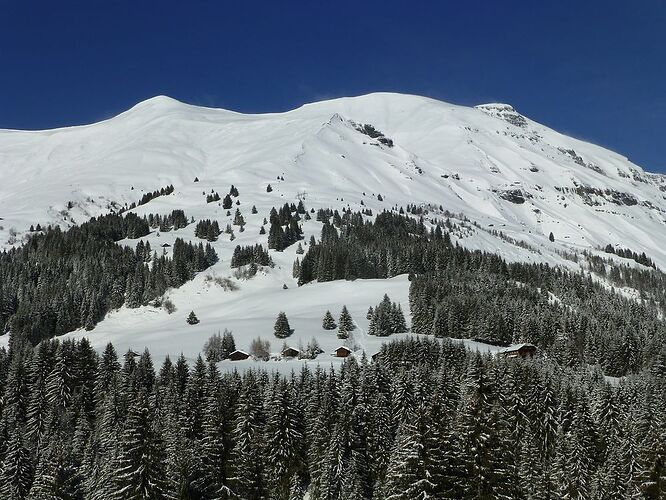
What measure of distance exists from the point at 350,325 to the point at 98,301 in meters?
78.1

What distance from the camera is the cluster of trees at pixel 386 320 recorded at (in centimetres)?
14425

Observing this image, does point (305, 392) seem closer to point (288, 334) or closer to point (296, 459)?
point (296, 459)

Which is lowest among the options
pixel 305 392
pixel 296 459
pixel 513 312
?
pixel 296 459

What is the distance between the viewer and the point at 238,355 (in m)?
127

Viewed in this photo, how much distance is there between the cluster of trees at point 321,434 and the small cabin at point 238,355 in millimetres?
24727

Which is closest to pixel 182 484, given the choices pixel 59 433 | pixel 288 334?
pixel 59 433

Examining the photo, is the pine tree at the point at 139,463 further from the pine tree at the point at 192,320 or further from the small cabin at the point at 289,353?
the pine tree at the point at 192,320

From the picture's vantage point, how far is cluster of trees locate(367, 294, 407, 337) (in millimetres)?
144250

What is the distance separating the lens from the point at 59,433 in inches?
3413

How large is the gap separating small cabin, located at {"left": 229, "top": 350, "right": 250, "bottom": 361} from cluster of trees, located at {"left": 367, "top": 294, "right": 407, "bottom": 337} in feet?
103

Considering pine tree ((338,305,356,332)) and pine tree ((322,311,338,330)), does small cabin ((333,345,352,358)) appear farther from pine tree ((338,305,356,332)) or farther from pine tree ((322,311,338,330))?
pine tree ((322,311,338,330))

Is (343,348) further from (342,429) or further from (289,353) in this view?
(342,429)

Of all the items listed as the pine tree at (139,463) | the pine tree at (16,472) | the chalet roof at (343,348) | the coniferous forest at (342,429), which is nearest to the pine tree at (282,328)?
the chalet roof at (343,348)

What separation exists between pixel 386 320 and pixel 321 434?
68.5 metres
